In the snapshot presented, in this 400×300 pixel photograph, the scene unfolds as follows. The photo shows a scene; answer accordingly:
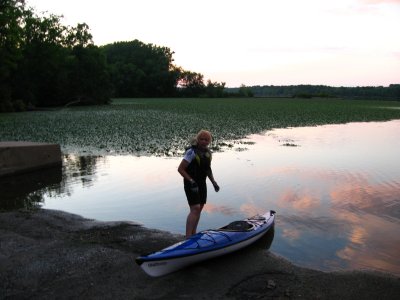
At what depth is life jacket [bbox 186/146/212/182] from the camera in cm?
677

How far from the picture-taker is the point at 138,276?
5.79 m

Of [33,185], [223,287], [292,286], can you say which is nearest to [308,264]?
[292,286]

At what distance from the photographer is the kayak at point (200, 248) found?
5562mm

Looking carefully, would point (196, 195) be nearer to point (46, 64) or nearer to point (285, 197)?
point (285, 197)

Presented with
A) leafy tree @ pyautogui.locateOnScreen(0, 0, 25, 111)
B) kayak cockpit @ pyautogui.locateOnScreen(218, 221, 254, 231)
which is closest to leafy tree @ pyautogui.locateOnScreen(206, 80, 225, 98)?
leafy tree @ pyautogui.locateOnScreen(0, 0, 25, 111)

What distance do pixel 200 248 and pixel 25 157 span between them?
30.8 feet

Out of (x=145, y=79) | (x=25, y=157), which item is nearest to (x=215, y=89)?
(x=145, y=79)

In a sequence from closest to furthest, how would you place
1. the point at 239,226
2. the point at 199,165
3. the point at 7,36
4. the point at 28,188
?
the point at 199,165 → the point at 239,226 → the point at 28,188 → the point at 7,36

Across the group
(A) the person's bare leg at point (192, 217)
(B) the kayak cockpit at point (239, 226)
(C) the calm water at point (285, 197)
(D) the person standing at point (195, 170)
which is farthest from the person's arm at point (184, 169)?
(C) the calm water at point (285, 197)

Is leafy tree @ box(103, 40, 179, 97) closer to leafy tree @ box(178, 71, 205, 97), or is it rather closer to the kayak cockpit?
leafy tree @ box(178, 71, 205, 97)

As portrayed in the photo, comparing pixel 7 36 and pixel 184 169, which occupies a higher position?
pixel 7 36

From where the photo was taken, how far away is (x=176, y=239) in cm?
727

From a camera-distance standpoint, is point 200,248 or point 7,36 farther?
point 7,36

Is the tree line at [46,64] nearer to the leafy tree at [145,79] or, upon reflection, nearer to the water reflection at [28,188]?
the water reflection at [28,188]
